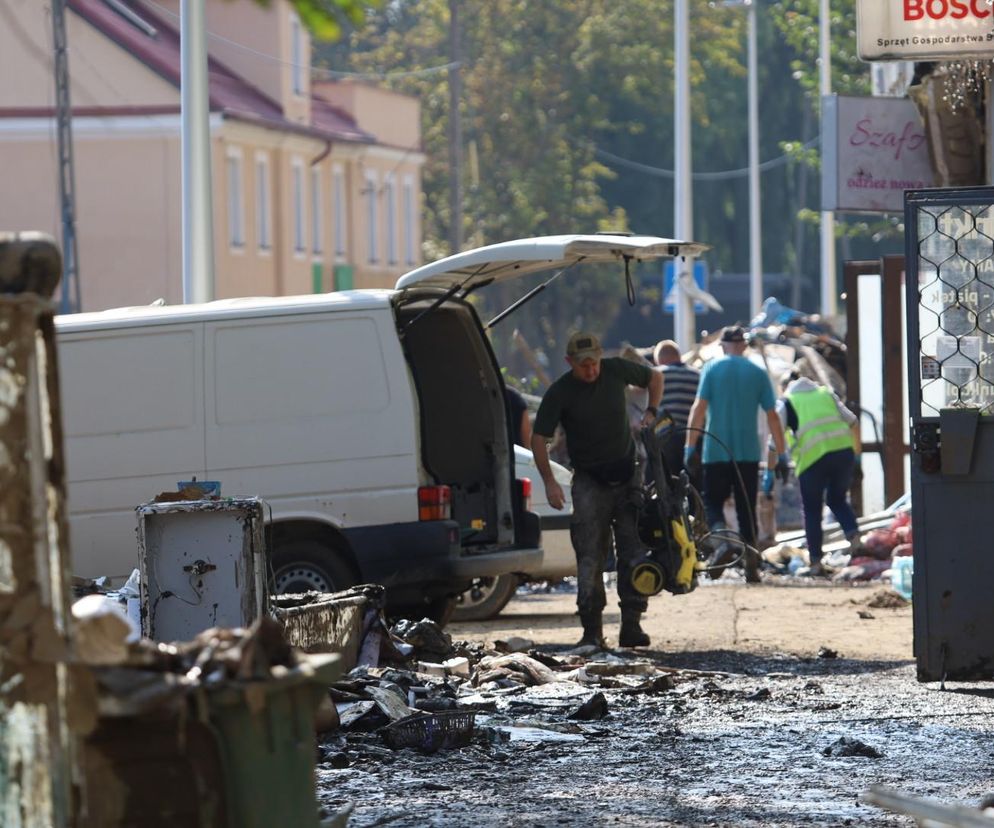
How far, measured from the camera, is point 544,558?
14.4 meters

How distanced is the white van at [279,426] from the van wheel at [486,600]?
7.43 ft

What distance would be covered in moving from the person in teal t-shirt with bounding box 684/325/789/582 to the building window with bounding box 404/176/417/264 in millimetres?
37695

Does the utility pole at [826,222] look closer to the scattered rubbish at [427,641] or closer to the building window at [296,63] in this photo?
the building window at [296,63]

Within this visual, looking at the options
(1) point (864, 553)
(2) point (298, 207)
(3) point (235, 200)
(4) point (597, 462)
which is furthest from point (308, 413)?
(2) point (298, 207)

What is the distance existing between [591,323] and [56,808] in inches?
2644

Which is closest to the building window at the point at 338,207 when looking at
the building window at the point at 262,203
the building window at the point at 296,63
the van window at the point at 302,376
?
the building window at the point at 296,63

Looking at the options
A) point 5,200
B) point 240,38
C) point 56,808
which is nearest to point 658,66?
point 240,38

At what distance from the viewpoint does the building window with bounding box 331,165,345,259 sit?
165 ft

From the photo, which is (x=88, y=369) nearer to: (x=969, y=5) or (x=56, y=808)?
(x=969, y=5)

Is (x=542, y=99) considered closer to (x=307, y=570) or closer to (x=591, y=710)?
(x=307, y=570)

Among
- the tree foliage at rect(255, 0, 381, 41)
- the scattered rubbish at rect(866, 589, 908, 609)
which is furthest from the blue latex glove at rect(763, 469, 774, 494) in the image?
the tree foliage at rect(255, 0, 381, 41)

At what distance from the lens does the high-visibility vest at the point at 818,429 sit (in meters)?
18.3

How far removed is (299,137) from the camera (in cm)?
4684

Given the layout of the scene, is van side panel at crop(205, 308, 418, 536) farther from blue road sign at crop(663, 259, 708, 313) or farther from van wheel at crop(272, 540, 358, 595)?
blue road sign at crop(663, 259, 708, 313)
